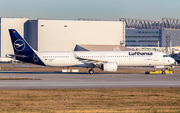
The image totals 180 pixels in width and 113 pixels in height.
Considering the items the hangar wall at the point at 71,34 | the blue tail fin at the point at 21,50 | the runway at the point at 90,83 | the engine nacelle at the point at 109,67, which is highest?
the hangar wall at the point at 71,34

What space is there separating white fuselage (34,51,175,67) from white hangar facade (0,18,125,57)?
196 feet

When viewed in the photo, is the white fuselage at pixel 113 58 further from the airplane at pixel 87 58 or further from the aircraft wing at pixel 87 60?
the aircraft wing at pixel 87 60

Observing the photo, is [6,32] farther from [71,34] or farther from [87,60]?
[87,60]

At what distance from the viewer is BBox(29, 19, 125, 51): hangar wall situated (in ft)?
364

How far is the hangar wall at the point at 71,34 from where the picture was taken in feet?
364

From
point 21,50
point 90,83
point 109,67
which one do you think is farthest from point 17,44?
point 90,83

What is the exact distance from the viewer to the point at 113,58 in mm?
50375

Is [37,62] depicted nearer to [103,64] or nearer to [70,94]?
[103,64]

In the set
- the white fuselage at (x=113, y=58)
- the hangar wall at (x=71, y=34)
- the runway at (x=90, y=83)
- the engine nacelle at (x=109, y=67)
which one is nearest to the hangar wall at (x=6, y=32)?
the hangar wall at (x=71, y=34)

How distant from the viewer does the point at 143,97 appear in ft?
73.3

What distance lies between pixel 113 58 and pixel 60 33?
6423 centimetres

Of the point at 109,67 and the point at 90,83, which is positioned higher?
the point at 109,67

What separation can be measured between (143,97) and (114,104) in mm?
4130

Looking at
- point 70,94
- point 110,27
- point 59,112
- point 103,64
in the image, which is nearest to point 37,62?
point 103,64
